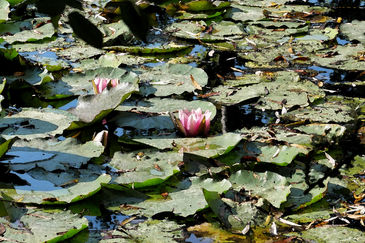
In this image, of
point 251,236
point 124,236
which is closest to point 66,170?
point 124,236

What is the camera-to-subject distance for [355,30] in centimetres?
377

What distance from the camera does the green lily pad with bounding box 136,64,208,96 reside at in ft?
8.85

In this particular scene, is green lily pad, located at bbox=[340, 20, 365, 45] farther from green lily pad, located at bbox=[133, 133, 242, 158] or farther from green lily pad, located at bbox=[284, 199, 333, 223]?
green lily pad, located at bbox=[284, 199, 333, 223]

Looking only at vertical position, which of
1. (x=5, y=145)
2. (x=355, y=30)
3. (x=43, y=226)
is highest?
(x=5, y=145)

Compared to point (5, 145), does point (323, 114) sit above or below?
below

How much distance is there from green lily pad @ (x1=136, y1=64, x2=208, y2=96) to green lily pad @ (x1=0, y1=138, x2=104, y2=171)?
0.64 metres

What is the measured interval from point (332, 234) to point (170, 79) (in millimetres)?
1350

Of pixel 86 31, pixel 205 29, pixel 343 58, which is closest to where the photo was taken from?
pixel 86 31

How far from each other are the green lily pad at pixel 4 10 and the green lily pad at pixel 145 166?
5.75 feet

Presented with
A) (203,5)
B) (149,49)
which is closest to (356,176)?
(149,49)

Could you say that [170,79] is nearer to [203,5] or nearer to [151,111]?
[151,111]

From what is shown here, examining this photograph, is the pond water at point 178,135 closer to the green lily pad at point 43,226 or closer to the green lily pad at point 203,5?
the green lily pad at point 43,226

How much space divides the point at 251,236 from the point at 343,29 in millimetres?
2475

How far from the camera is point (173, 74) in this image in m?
2.89
